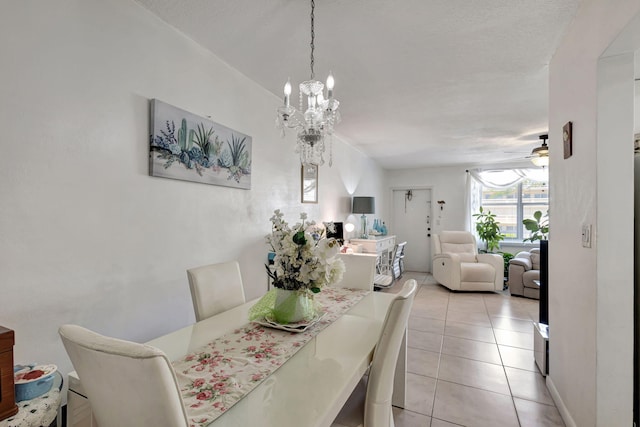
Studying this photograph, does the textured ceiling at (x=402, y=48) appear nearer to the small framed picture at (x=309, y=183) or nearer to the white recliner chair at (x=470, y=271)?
the small framed picture at (x=309, y=183)

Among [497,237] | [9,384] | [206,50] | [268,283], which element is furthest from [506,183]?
[9,384]

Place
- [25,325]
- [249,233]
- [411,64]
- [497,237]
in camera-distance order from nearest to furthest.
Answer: [25,325]
[411,64]
[249,233]
[497,237]

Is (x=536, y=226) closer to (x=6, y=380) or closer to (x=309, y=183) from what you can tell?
(x=309, y=183)

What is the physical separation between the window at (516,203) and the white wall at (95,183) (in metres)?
6.08

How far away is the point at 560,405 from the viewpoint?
1888mm

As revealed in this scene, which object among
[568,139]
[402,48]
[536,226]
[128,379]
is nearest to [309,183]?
[402,48]

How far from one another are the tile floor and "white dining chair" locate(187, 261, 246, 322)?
1276 millimetres

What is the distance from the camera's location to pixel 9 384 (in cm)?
96

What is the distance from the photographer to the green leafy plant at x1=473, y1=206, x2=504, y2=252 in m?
5.94

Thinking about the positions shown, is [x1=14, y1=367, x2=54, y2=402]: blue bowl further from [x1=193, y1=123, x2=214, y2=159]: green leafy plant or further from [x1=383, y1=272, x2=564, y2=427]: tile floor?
[x1=383, y1=272, x2=564, y2=427]: tile floor

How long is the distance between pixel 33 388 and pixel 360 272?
1740mm

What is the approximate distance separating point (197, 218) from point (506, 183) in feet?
20.5

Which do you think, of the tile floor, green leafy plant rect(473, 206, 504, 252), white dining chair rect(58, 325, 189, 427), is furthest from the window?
white dining chair rect(58, 325, 189, 427)

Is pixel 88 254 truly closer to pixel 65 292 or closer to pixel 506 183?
pixel 65 292
